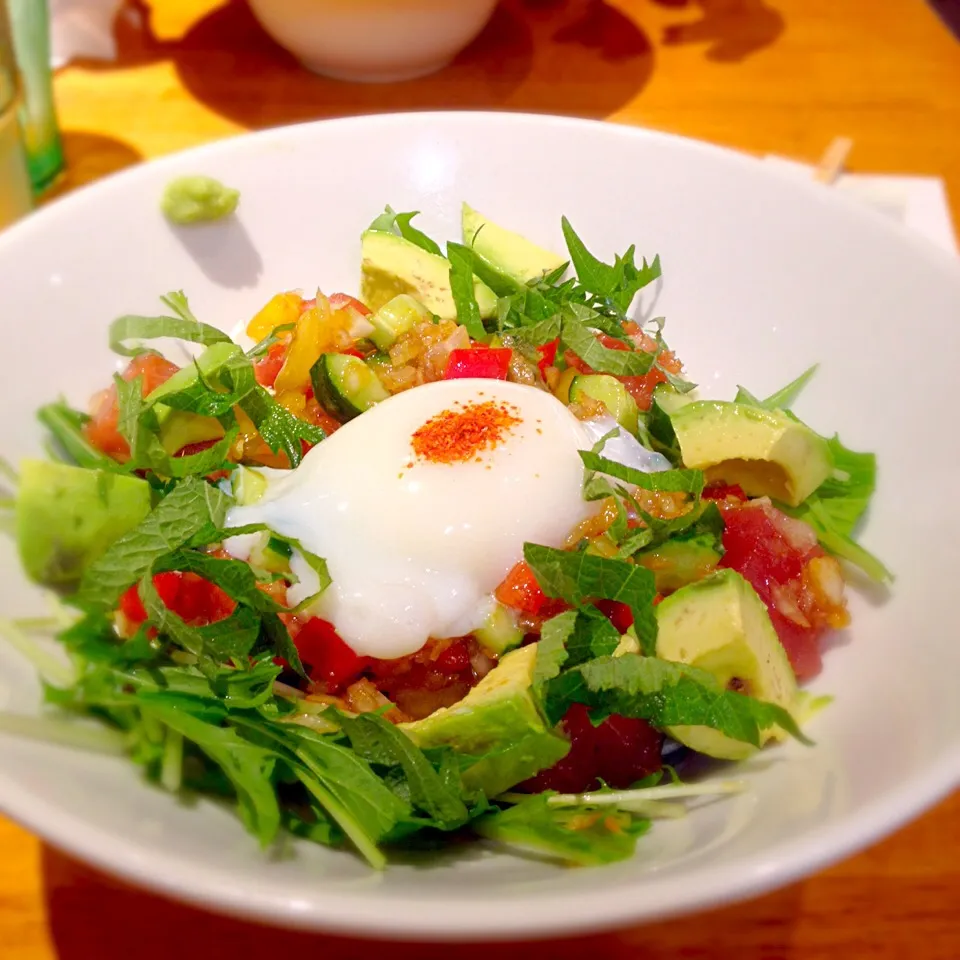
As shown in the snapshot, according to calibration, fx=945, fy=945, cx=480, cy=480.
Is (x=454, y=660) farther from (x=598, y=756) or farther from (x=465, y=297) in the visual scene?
(x=465, y=297)

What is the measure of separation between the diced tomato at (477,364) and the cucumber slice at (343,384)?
195 millimetres

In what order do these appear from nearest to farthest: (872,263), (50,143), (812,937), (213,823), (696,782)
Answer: (213,823)
(696,782)
(812,937)
(872,263)
(50,143)

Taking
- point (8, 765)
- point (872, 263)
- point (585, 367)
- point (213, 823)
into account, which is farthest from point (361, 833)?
point (872, 263)

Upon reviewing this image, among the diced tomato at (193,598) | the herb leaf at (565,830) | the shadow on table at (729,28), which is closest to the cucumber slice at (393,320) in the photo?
the diced tomato at (193,598)

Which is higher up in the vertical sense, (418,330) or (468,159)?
(468,159)

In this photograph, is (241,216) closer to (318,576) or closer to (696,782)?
(318,576)

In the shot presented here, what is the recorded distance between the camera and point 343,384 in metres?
2.15

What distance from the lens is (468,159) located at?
2654 mm

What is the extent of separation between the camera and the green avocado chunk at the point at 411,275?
94.5 inches

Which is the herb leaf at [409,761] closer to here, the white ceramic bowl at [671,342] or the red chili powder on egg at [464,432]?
the white ceramic bowl at [671,342]

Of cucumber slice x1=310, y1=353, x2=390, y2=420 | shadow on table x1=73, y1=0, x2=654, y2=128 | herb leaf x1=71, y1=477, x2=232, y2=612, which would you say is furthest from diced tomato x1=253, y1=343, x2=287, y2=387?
shadow on table x1=73, y1=0, x2=654, y2=128

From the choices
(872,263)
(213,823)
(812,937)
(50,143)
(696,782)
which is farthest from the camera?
(50,143)

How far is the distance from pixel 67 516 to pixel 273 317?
84 cm

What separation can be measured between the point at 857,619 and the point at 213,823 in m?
1.24
